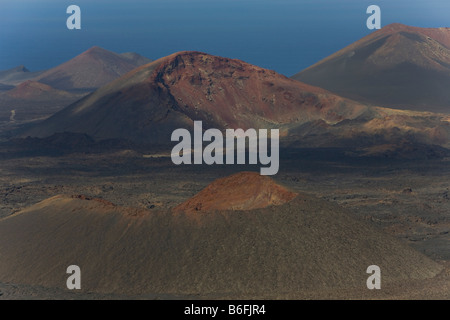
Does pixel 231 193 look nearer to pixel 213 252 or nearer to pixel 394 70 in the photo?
pixel 213 252

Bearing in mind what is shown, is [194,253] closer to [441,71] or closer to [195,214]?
[195,214]

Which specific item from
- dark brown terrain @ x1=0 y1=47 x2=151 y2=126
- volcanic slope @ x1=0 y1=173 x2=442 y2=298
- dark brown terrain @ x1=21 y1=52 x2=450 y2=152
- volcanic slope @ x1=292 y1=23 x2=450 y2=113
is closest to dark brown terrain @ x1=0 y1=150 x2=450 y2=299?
volcanic slope @ x1=0 y1=173 x2=442 y2=298

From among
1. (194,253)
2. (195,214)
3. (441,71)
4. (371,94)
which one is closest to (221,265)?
(194,253)

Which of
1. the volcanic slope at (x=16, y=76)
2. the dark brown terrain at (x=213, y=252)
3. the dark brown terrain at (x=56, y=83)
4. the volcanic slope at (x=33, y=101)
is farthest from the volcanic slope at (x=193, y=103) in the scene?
the volcanic slope at (x=16, y=76)

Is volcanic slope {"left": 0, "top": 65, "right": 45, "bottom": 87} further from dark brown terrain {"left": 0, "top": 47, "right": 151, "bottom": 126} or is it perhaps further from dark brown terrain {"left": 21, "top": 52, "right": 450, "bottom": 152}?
dark brown terrain {"left": 21, "top": 52, "right": 450, "bottom": 152}

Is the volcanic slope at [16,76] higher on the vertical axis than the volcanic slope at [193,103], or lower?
higher

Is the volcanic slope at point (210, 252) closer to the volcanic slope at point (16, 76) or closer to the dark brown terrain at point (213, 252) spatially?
the dark brown terrain at point (213, 252)

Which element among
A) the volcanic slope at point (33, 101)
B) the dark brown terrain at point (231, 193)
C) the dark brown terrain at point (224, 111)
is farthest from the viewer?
the volcanic slope at point (33, 101)
